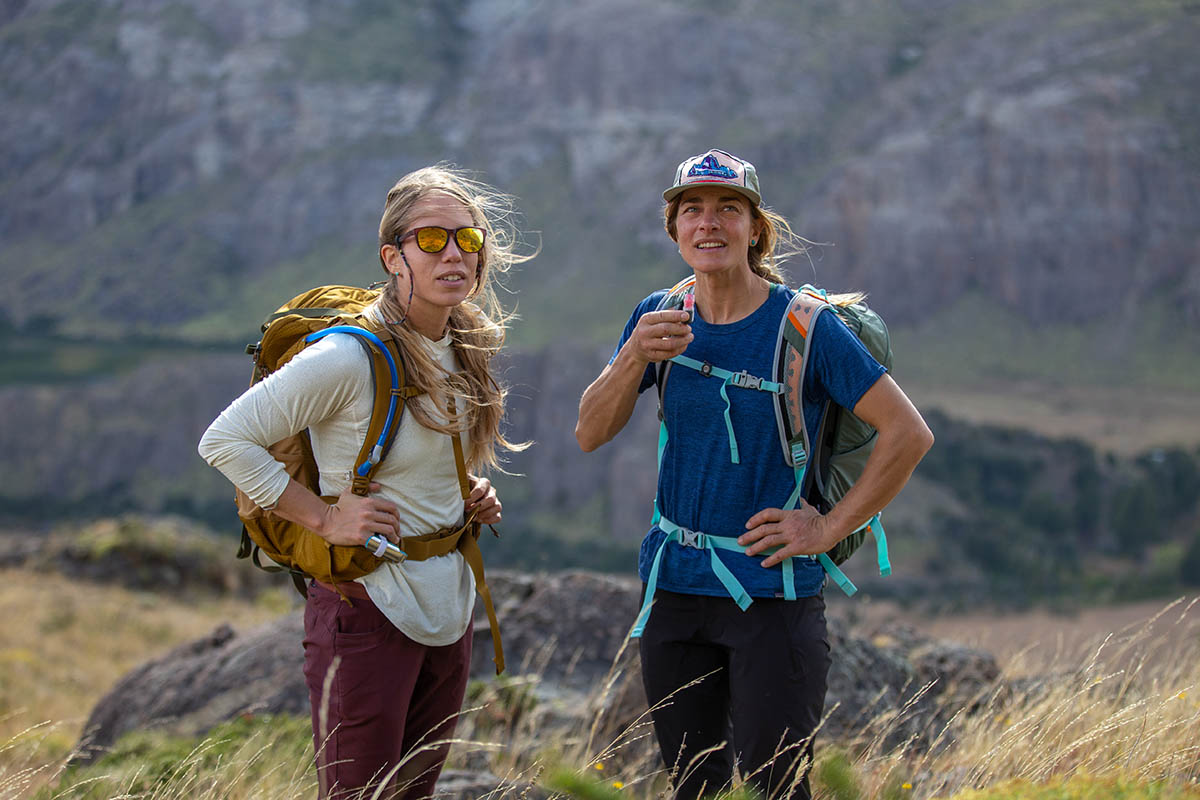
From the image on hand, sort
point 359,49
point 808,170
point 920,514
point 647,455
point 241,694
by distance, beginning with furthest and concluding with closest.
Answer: point 359,49
point 808,170
point 647,455
point 920,514
point 241,694

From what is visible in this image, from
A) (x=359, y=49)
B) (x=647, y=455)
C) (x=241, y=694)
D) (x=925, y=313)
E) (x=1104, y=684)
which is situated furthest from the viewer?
(x=359, y=49)

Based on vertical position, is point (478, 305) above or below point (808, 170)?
below

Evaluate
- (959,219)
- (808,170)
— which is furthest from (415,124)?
(959,219)

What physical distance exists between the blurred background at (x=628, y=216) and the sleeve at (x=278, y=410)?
116ft

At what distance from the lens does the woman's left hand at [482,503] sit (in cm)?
294

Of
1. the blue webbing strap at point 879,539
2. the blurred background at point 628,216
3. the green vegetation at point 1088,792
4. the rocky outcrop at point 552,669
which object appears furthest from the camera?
the blurred background at point 628,216

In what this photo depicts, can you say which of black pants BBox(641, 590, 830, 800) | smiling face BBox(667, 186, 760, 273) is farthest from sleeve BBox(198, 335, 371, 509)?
black pants BBox(641, 590, 830, 800)

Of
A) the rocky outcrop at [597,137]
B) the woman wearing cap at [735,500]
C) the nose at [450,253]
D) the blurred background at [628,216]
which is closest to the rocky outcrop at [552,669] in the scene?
the woman wearing cap at [735,500]

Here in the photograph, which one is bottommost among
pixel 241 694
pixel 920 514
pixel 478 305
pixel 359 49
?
pixel 920 514

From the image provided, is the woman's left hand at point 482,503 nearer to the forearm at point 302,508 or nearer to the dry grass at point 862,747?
the forearm at point 302,508

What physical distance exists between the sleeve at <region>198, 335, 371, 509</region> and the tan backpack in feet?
0.19

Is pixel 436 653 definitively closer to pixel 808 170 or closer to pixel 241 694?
pixel 241 694

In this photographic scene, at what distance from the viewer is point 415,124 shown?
91312mm

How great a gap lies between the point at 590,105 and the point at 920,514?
49.4m
